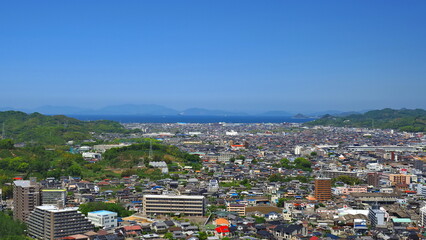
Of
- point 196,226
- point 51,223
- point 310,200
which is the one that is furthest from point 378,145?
point 51,223

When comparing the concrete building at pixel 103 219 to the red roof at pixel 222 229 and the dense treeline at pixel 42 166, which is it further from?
the dense treeline at pixel 42 166

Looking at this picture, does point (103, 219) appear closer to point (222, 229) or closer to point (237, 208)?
point (222, 229)

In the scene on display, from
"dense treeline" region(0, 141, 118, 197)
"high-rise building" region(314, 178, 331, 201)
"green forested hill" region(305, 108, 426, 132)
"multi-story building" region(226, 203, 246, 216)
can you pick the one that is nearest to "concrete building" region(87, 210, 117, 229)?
"multi-story building" region(226, 203, 246, 216)

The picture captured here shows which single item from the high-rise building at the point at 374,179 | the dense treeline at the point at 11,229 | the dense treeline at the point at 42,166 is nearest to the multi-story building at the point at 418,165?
the high-rise building at the point at 374,179

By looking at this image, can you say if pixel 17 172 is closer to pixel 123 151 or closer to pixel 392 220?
pixel 123 151

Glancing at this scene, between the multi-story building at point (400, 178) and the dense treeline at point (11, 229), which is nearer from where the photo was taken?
the dense treeline at point (11, 229)

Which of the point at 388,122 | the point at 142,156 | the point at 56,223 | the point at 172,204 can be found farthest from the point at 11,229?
the point at 388,122
